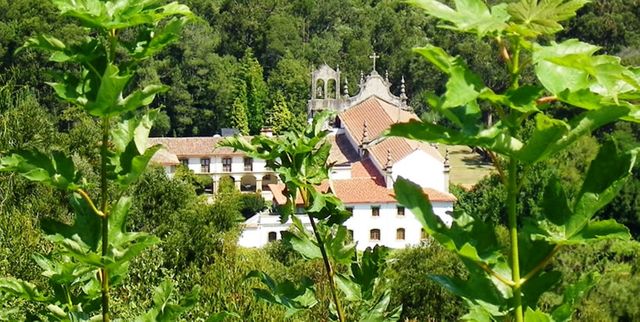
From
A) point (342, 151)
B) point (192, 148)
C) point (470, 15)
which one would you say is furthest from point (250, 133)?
point (470, 15)

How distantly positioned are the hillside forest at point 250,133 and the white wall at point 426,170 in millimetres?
1122

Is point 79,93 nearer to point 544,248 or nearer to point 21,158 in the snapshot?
point 21,158

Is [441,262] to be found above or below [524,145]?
below

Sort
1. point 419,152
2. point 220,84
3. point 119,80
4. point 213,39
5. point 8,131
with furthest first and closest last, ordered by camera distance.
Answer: point 213,39
point 220,84
point 419,152
point 8,131
point 119,80

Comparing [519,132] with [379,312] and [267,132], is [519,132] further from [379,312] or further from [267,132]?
[267,132]

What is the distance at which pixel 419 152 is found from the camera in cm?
2891

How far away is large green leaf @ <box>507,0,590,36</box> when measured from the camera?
1448mm

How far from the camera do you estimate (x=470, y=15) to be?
4.84 feet

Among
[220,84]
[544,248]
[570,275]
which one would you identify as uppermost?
[220,84]

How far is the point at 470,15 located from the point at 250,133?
43.9 m

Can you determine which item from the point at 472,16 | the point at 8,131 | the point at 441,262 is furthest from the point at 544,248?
the point at 441,262

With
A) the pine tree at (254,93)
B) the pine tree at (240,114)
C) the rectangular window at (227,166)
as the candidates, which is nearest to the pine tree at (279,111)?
the pine tree at (254,93)

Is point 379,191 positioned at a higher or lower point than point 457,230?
higher

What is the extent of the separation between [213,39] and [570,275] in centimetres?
3546
